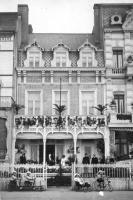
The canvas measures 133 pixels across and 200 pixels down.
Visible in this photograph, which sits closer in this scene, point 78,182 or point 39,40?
point 78,182

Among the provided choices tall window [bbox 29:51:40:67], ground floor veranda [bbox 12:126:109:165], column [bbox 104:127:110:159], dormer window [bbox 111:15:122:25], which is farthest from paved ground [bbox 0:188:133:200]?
dormer window [bbox 111:15:122:25]

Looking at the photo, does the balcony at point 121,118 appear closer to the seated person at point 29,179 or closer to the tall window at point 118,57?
the tall window at point 118,57

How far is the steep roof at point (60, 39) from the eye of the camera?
36500 millimetres

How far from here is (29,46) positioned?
3428 cm

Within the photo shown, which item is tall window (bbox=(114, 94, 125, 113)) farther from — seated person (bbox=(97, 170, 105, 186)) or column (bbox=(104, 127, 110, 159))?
seated person (bbox=(97, 170, 105, 186))

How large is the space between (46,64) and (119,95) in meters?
6.60

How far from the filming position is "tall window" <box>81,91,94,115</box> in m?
33.6

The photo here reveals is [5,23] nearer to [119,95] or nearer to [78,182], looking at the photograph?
[119,95]

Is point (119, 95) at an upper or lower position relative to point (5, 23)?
lower

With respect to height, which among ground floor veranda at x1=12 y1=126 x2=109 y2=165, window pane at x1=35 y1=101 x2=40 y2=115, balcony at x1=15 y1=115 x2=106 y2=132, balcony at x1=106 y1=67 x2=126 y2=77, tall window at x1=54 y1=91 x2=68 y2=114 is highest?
balcony at x1=106 y1=67 x2=126 y2=77

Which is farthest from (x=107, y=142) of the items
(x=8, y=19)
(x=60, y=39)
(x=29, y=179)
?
(x=8, y=19)

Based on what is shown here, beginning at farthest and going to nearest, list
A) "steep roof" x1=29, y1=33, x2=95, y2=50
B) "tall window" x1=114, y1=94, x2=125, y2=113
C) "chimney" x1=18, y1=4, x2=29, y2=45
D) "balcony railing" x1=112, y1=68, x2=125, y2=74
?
"chimney" x1=18, y1=4, x2=29, y2=45 < "steep roof" x1=29, y1=33, x2=95, y2=50 < "balcony railing" x1=112, y1=68, x2=125, y2=74 < "tall window" x1=114, y1=94, x2=125, y2=113

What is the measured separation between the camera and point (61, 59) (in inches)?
1359

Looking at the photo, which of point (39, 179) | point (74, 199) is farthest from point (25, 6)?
point (74, 199)
